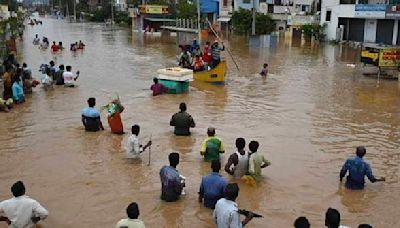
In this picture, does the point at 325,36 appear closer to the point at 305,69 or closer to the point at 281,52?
the point at 281,52

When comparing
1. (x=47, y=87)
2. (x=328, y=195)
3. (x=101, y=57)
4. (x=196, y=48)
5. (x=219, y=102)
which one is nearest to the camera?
(x=328, y=195)

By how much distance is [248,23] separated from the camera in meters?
57.6

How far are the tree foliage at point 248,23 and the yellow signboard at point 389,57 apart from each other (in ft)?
108

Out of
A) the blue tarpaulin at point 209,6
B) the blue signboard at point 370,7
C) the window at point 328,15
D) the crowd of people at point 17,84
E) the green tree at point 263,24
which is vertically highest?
the blue tarpaulin at point 209,6

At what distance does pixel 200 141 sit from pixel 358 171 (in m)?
4.64

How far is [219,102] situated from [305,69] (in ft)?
38.8

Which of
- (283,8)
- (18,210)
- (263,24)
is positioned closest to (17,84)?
(18,210)

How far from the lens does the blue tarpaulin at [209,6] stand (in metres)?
73.6

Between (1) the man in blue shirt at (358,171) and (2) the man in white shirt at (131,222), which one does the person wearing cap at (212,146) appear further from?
(2) the man in white shirt at (131,222)

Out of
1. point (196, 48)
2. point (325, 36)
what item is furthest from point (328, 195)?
point (325, 36)

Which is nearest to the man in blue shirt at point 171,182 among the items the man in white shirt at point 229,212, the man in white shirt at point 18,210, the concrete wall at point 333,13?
the man in white shirt at point 229,212

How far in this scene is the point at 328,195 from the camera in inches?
379

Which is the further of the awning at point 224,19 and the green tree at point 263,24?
the awning at point 224,19

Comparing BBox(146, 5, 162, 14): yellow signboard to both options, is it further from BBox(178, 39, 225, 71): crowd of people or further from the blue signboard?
BBox(178, 39, 225, 71): crowd of people
